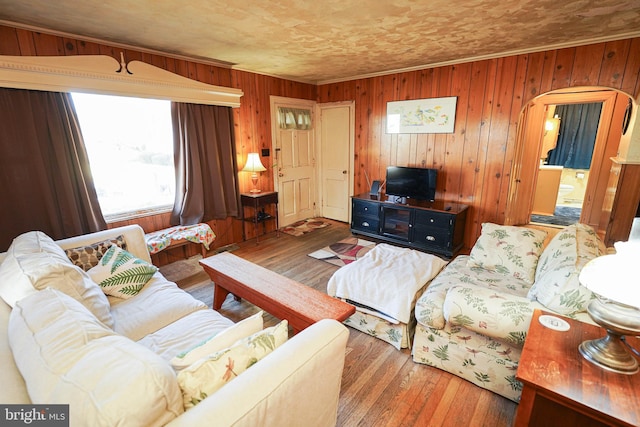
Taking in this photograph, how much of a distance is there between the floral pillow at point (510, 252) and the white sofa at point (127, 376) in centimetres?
176

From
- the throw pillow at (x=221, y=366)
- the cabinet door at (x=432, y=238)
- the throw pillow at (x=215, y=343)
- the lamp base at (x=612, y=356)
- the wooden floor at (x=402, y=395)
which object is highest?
the throw pillow at (x=221, y=366)

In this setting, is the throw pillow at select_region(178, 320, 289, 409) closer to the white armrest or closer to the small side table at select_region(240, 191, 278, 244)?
the white armrest

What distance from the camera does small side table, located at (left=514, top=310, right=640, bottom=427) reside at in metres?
1.03

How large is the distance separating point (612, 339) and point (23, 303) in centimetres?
233

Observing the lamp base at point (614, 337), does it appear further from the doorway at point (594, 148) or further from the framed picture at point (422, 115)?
the framed picture at point (422, 115)

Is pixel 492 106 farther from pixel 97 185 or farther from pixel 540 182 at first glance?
pixel 97 185

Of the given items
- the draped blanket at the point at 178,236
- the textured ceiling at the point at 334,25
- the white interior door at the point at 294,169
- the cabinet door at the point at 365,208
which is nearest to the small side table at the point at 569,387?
the textured ceiling at the point at 334,25

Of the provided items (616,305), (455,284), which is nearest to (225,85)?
(455,284)

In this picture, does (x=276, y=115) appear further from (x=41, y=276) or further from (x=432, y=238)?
(x=41, y=276)

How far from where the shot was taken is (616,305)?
116 centimetres

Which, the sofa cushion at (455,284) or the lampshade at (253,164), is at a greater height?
the lampshade at (253,164)

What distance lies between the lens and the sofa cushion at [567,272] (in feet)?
4.88

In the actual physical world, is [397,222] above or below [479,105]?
below

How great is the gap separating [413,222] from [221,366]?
337 centimetres
